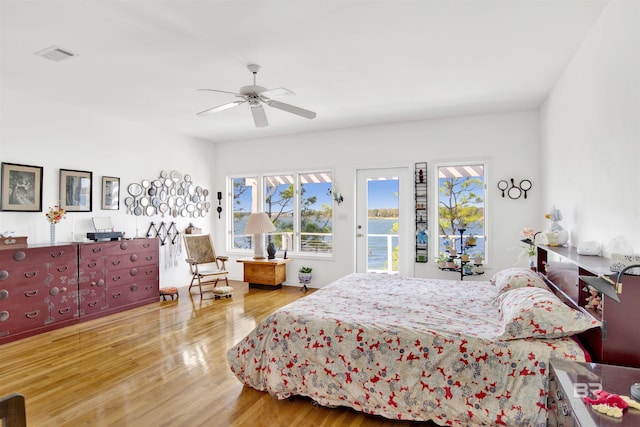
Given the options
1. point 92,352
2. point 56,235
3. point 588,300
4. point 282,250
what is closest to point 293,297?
point 282,250

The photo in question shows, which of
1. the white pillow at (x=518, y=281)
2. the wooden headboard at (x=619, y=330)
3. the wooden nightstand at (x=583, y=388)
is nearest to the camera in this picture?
the wooden nightstand at (x=583, y=388)

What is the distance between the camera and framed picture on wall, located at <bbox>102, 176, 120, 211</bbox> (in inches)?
197

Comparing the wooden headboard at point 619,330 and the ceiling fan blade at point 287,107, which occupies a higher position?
the ceiling fan blade at point 287,107

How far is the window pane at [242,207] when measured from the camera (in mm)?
6855

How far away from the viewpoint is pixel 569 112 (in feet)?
11.2

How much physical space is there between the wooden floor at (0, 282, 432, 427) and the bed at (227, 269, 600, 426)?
0.58ft

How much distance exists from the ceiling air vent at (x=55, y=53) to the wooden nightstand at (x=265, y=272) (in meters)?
3.82

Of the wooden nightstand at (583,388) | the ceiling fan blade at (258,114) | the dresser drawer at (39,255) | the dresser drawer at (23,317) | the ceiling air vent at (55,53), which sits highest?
the ceiling air vent at (55,53)

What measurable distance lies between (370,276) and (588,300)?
2.11m

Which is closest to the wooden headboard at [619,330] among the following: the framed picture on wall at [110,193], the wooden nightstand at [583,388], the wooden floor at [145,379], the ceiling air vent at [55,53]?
the wooden nightstand at [583,388]

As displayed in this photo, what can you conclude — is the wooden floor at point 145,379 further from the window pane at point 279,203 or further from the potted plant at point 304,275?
the window pane at point 279,203

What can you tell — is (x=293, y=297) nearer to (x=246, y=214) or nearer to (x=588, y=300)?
(x=246, y=214)

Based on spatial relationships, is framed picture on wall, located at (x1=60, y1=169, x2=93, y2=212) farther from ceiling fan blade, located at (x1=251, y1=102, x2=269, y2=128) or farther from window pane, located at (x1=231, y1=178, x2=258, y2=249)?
ceiling fan blade, located at (x1=251, y1=102, x2=269, y2=128)

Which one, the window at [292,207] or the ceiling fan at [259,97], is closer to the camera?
the ceiling fan at [259,97]
